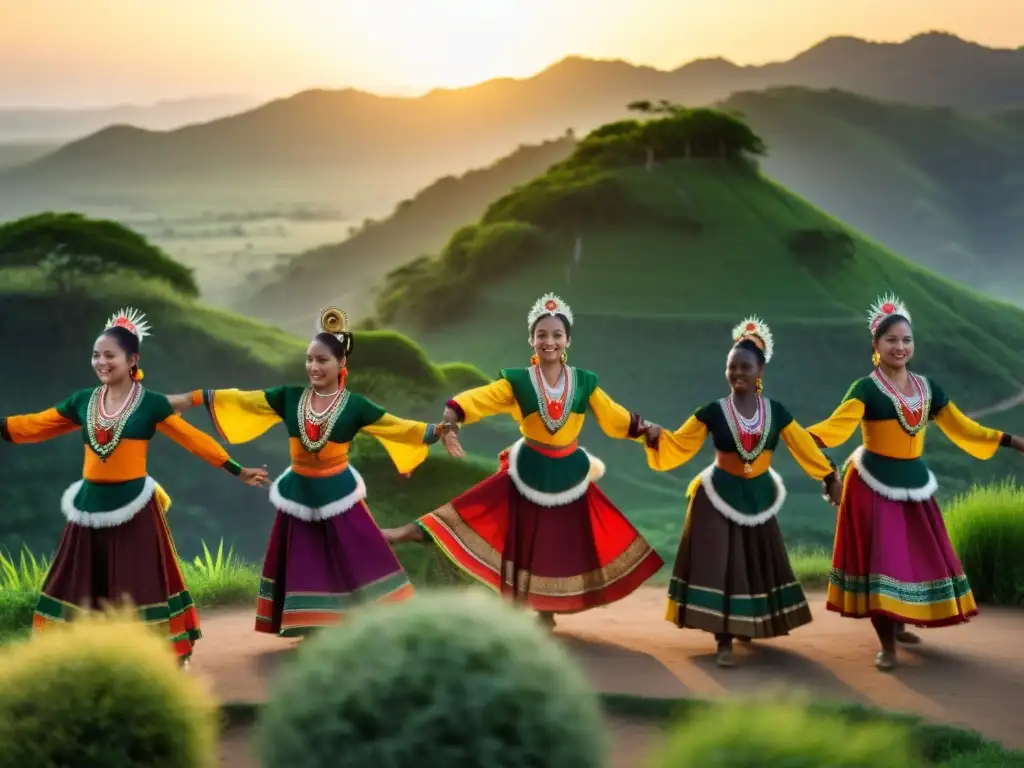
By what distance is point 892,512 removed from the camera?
6129 millimetres

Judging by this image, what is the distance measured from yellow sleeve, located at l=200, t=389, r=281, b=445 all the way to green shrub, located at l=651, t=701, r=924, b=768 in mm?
3507

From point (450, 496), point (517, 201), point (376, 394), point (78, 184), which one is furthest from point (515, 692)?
point (78, 184)

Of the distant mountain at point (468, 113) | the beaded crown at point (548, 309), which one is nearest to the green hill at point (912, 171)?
the distant mountain at point (468, 113)

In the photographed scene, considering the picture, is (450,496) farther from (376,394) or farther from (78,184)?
(78,184)

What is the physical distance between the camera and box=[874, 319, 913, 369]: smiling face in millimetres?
6141

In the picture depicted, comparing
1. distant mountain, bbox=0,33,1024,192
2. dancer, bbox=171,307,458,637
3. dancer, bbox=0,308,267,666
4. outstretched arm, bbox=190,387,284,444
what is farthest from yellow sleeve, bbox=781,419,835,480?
distant mountain, bbox=0,33,1024,192

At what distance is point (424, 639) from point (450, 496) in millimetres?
6750

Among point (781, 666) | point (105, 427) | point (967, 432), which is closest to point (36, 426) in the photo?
point (105, 427)

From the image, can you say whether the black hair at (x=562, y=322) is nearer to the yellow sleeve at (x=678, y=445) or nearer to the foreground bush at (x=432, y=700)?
the yellow sleeve at (x=678, y=445)

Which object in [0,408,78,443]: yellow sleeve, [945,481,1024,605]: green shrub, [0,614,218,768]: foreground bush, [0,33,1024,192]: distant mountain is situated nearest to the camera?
[0,614,218,768]: foreground bush

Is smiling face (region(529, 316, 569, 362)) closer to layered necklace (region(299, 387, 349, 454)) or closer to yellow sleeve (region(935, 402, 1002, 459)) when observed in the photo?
layered necklace (region(299, 387, 349, 454))

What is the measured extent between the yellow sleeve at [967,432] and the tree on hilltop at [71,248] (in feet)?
28.1

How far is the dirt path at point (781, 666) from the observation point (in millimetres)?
5570

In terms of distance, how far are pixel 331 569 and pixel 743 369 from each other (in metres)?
2.17
